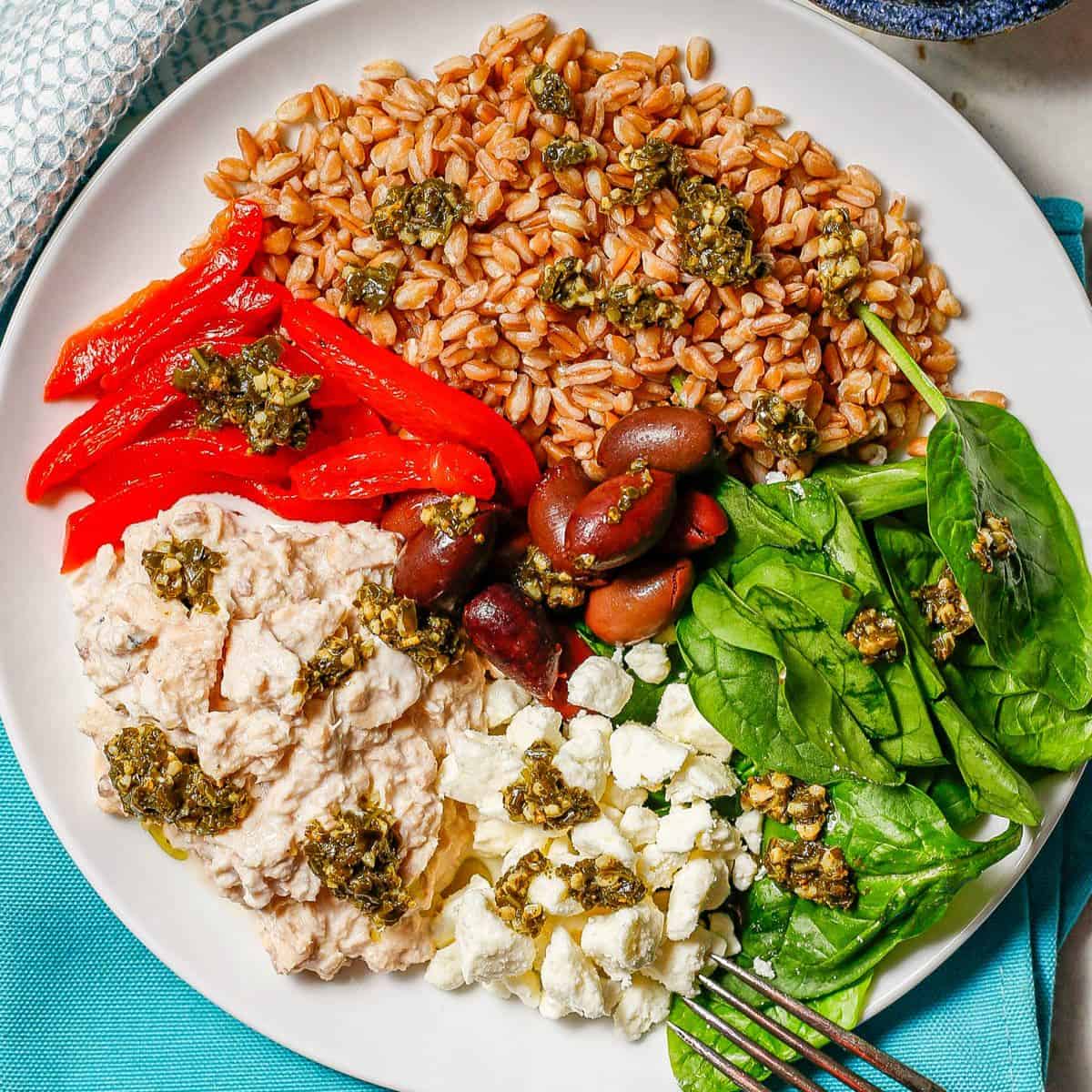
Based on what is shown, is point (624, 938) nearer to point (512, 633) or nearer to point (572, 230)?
point (512, 633)

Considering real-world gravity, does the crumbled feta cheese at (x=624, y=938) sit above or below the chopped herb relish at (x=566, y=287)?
below

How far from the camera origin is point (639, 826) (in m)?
2.06

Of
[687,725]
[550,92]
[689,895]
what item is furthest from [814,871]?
[550,92]

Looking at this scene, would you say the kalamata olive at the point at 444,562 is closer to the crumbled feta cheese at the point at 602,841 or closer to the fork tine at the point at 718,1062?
the crumbled feta cheese at the point at 602,841

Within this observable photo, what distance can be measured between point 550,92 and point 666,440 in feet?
2.16

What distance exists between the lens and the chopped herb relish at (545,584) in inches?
80.8

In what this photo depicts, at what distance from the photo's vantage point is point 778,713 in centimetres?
202

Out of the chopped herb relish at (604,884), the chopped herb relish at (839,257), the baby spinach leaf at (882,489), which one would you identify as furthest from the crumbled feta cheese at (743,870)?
the chopped herb relish at (839,257)

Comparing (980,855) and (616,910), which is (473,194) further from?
(980,855)

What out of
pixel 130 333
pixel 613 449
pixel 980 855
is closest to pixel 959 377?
pixel 613 449

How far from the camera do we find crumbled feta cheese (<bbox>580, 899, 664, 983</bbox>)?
1970mm

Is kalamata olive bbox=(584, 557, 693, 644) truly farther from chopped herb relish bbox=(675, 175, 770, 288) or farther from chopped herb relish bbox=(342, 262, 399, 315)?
chopped herb relish bbox=(342, 262, 399, 315)

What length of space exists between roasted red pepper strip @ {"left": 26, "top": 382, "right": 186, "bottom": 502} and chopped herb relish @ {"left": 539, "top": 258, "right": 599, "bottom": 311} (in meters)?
0.71

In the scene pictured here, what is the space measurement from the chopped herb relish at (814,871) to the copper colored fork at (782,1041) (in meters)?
0.19
